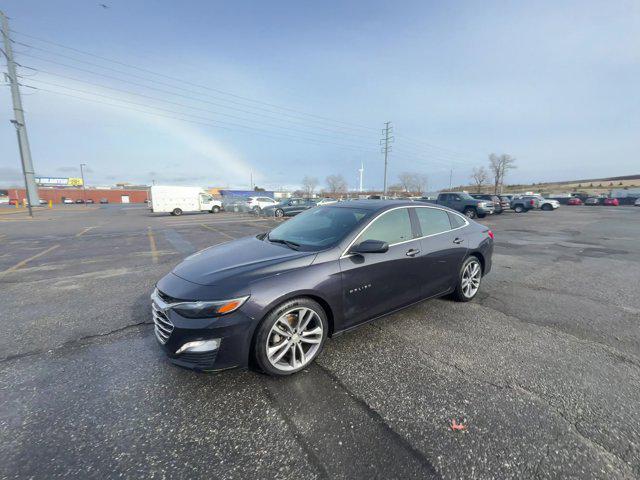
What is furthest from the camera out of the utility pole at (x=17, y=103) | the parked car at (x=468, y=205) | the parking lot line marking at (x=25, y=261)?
the utility pole at (x=17, y=103)

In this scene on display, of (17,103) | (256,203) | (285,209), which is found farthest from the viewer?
(17,103)

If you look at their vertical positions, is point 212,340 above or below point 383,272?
below

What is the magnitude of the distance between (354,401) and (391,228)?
189 cm

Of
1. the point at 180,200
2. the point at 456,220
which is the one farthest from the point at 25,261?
the point at 180,200

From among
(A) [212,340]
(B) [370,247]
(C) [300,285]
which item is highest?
(B) [370,247]

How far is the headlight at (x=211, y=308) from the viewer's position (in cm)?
228

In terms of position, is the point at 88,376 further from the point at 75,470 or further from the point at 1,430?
the point at 75,470

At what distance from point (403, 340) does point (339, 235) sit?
1.35 meters

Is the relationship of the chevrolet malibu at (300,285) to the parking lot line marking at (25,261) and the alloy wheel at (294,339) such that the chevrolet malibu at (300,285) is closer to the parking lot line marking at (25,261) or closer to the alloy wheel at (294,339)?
the alloy wheel at (294,339)

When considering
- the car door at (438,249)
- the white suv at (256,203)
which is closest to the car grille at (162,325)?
the car door at (438,249)

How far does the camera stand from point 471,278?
169 inches

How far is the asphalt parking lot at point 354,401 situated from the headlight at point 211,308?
0.67m

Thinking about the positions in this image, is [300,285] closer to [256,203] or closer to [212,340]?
[212,340]

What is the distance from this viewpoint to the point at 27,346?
3094mm
